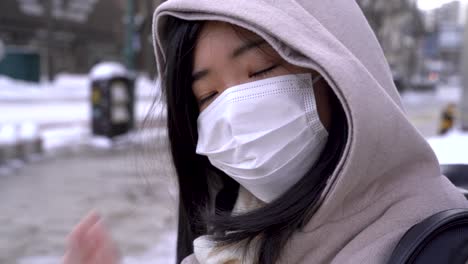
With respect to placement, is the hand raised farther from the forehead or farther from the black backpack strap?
→ the black backpack strap

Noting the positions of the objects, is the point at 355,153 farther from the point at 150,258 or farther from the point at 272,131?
the point at 150,258

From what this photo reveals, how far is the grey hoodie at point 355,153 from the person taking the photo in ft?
3.39

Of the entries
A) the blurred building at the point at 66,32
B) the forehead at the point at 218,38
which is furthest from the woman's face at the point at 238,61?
the blurred building at the point at 66,32

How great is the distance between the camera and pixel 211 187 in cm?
157

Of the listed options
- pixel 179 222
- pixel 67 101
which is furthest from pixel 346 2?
pixel 67 101

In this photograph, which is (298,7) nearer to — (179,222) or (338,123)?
(338,123)

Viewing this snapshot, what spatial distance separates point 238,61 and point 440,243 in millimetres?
603

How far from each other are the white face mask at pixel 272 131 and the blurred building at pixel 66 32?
980 inches

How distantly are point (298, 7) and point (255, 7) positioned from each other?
10 cm

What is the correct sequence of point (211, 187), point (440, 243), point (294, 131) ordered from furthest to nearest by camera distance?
point (211, 187)
point (294, 131)
point (440, 243)

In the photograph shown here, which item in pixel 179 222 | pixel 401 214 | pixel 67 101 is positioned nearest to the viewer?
pixel 401 214

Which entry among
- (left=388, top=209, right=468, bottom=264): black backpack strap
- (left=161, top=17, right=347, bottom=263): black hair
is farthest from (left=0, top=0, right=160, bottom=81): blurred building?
(left=388, top=209, right=468, bottom=264): black backpack strap

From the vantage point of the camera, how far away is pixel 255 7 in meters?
1.13

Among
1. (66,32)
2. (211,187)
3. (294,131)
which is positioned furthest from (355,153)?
(66,32)
